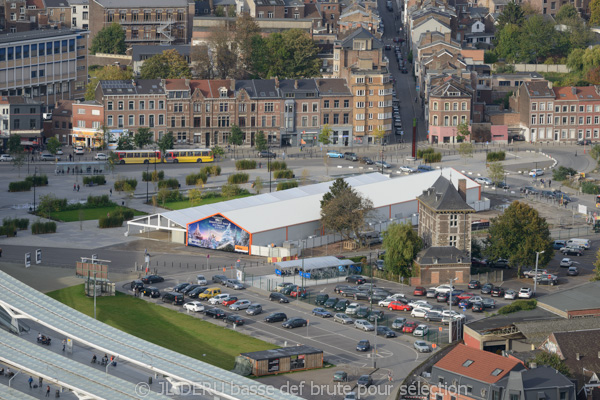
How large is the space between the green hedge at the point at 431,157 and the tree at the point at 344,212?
3457 centimetres

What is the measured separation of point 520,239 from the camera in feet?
362

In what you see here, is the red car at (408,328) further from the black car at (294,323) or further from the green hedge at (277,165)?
the green hedge at (277,165)

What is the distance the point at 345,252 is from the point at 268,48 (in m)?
68.1

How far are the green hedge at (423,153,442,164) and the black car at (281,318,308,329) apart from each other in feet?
200

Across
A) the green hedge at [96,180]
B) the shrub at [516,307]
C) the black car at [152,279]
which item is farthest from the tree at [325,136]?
the shrub at [516,307]

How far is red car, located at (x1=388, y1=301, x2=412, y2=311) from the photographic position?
101 m

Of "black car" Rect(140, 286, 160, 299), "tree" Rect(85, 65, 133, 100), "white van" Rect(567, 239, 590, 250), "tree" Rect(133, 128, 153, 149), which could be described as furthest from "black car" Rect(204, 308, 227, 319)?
"tree" Rect(85, 65, 133, 100)

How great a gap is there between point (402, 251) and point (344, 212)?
11.6 metres

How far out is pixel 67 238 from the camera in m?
120

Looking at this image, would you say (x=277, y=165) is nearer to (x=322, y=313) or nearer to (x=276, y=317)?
(x=322, y=313)

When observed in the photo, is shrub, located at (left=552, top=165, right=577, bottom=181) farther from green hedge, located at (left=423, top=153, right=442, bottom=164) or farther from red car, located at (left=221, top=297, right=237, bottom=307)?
red car, located at (left=221, top=297, right=237, bottom=307)

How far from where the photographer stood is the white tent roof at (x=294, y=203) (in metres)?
120

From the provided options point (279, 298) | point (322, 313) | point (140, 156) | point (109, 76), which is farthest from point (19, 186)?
point (322, 313)

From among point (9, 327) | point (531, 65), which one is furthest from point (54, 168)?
point (531, 65)
